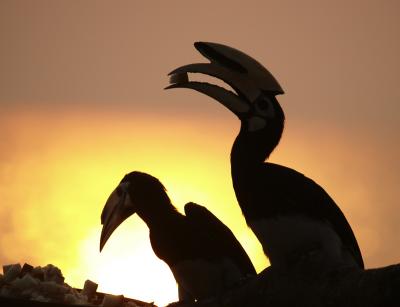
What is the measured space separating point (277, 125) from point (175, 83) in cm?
62

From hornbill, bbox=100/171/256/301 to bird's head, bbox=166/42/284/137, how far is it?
31.1 inches

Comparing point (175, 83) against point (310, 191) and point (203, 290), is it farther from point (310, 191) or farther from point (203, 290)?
point (203, 290)

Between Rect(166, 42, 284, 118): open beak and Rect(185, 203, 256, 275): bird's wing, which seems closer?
Rect(166, 42, 284, 118): open beak

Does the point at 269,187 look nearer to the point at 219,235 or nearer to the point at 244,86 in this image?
the point at 244,86

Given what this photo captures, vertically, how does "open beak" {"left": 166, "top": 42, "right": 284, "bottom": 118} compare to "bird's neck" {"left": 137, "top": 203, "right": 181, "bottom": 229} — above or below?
above

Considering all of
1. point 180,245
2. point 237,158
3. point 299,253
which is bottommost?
point 299,253

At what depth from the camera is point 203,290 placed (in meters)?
3.95

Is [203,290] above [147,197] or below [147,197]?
below

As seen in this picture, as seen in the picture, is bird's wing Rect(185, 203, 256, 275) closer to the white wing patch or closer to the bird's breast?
the white wing patch

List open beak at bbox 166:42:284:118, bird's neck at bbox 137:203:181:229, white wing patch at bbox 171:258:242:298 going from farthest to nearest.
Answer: bird's neck at bbox 137:203:181:229 → white wing patch at bbox 171:258:242:298 → open beak at bbox 166:42:284:118

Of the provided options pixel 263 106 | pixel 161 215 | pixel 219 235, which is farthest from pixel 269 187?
pixel 161 215

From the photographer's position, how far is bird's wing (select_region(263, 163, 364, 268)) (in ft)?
10.8


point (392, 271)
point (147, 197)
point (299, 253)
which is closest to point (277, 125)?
point (299, 253)

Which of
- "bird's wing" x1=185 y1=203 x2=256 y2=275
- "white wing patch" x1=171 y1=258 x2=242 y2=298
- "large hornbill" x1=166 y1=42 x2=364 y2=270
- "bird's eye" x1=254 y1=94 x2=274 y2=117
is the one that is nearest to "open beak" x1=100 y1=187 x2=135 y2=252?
"bird's wing" x1=185 y1=203 x2=256 y2=275
